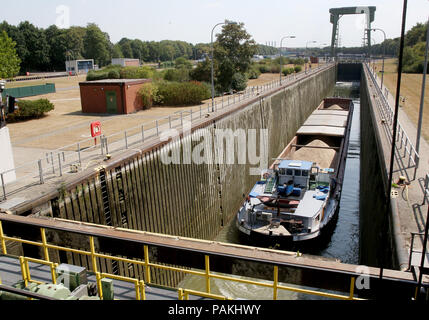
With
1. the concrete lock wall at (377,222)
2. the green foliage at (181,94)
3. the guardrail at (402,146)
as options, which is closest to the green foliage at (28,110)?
the green foliage at (181,94)

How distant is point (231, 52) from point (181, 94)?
18925 millimetres

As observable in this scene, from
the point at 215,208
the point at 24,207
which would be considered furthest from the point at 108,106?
the point at 24,207

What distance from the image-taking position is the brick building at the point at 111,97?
103 ft

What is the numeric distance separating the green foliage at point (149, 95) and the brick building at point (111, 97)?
37 centimetres

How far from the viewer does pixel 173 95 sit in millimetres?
35594

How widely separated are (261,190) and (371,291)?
14.4 meters

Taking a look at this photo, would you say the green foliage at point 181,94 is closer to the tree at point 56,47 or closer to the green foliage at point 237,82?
the green foliage at point 237,82

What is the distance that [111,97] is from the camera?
31.8m

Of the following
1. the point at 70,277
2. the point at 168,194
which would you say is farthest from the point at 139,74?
the point at 70,277

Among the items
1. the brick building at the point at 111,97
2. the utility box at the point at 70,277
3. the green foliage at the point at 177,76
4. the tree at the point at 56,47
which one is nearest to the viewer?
the utility box at the point at 70,277

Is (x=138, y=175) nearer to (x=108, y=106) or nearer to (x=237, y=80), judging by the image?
(x=108, y=106)

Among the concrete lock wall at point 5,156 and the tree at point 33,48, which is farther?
the tree at point 33,48

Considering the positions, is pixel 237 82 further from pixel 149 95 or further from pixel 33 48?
pixel 33 48
